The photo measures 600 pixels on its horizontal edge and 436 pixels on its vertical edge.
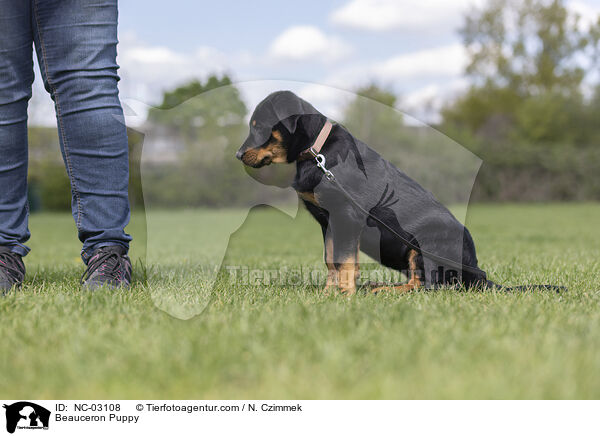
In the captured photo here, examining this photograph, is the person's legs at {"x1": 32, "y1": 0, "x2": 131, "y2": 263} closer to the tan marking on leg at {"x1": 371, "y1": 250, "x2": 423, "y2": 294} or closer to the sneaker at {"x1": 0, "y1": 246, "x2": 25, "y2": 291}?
the sneaker at {"x1": 0, "y1": 246, "x2": 25, "y2": 291}

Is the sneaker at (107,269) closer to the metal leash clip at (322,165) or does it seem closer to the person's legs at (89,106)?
the person's legs at (89,106)

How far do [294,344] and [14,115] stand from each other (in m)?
2.05

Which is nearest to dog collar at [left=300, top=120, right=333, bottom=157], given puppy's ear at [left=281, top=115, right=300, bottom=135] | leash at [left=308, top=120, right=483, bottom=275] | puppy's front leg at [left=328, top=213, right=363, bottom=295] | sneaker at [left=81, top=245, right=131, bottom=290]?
leash at [left=308, top=120, right=483, bottom=275]

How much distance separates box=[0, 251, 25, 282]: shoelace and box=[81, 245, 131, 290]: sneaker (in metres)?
0.35

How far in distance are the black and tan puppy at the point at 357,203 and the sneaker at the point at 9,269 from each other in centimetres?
140

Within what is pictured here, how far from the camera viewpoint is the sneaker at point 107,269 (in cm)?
270

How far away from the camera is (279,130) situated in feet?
8.55

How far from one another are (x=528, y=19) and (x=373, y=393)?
1368 inches

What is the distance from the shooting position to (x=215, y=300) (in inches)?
96.8

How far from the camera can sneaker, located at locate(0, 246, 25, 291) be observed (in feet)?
8.85
